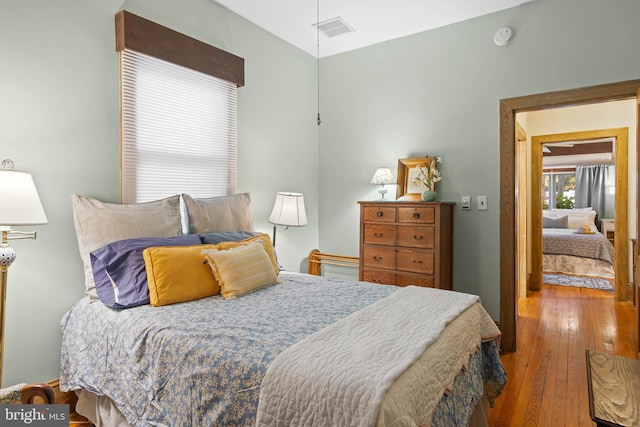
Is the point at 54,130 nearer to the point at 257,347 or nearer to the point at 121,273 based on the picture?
the point at 121,273

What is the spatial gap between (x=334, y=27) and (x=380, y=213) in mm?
1830

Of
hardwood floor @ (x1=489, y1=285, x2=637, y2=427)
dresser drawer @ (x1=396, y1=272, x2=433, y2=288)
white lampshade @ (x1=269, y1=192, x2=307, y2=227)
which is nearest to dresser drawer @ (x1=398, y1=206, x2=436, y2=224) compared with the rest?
dresser drawer @ (x1=396, y1=272, x2=433, y2=288)

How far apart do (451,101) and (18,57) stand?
3269 millimetres

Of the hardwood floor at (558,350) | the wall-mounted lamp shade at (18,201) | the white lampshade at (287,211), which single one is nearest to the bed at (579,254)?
the hardwood floor at (558,350)

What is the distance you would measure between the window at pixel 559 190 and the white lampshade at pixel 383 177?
25.8 feet

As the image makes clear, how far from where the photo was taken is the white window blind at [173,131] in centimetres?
258

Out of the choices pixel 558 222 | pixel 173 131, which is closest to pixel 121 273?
pixel 173 131

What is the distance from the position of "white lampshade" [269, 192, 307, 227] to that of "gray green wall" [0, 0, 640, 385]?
199 mm

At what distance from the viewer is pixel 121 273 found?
2086mm

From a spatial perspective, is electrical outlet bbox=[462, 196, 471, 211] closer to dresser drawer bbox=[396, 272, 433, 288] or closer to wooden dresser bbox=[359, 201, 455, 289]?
wooden dresser bbox=[359, 201, 455, 289]

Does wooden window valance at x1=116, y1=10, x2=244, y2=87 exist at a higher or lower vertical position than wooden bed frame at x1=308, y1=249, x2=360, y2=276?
higher

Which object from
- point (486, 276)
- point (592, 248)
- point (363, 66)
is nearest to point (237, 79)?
point (363, 66)

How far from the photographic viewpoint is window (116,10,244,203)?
2.56m

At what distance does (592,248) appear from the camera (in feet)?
20.5
